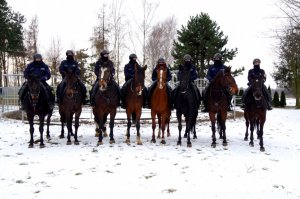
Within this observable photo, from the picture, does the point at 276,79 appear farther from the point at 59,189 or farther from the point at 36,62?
the point at 59,189

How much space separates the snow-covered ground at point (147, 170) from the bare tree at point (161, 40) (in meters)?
26.8

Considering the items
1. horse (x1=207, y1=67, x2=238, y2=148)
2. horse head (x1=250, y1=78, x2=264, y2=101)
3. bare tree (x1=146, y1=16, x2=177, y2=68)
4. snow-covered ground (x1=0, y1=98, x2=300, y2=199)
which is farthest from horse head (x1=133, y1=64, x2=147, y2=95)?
bare tree (x1=146, y1=16, x2=177, y2=68)

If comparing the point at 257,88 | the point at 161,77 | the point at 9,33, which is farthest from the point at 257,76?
the point at 9,33

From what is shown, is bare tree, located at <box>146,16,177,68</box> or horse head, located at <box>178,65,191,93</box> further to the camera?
bare tree, located at <box>146,16,177,68</box>

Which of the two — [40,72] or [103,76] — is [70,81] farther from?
[40,72]

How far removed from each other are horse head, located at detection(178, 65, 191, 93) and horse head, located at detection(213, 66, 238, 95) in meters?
1.03

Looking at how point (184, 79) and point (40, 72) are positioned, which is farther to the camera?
point (40, 72)

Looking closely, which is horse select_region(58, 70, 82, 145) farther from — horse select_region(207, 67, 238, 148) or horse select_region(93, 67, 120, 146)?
horse select_region(207, 67, 238, 148)

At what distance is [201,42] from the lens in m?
30.5

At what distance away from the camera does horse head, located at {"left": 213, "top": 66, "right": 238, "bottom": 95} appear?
9828 mm

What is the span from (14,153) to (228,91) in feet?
21.7

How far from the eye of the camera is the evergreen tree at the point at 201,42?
101 feet

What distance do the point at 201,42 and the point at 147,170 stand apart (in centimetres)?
2481

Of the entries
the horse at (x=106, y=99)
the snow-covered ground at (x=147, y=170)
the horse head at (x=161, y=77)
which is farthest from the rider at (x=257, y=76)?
the horse at (x=106, y=99)
